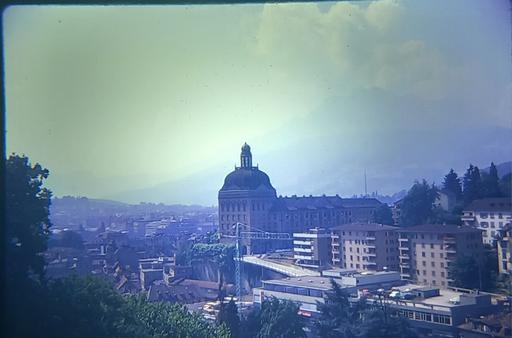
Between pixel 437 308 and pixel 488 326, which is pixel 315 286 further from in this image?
pixel 488 326

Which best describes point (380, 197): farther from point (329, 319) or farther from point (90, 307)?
point (90, 307)

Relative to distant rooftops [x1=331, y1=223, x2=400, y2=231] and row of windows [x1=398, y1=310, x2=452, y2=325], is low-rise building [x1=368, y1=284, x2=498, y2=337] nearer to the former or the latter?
row of windows [x1=398, y1=310, x2=452, y2=325]

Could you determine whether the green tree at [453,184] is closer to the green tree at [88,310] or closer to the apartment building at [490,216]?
the apartment building at [490,216]

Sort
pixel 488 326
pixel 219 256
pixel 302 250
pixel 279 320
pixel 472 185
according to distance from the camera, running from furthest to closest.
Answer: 1. pixel 219 256
2. pixel 302 250
3. pixel 279 320
4. pixel 472 185
5. pixel 488 326

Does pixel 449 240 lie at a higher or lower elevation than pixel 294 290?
higher

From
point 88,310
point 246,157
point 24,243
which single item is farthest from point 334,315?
point 24,243

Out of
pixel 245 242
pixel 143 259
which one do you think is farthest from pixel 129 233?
pixel 245 242

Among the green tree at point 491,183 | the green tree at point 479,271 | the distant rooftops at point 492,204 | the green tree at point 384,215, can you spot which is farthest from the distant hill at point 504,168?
the green tree at point 384,215

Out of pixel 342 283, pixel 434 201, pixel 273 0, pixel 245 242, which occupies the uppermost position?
pixel 273 0
